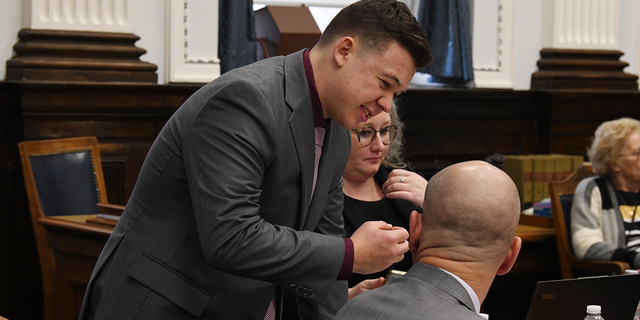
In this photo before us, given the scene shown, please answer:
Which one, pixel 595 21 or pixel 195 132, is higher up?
pixel 595 21

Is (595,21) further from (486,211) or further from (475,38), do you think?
(486,211)

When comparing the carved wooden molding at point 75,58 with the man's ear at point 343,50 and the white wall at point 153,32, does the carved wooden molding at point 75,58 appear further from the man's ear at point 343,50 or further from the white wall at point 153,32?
the man's ear at point 343,50

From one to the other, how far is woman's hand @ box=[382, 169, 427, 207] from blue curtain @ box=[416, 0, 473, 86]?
8.58 ft

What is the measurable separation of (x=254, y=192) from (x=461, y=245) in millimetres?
452

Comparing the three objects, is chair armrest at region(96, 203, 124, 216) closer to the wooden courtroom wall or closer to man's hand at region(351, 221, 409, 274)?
the wooden courtroom wall

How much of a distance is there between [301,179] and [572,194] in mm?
2899

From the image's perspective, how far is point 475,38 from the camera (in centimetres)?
539

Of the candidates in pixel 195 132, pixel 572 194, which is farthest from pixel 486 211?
pixel 572 194

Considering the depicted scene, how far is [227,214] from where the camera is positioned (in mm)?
1392

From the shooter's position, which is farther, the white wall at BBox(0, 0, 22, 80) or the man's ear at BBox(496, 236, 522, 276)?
the white wall at BBox(0, 0, 22, 80)

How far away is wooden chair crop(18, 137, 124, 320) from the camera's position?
3592 millimetres

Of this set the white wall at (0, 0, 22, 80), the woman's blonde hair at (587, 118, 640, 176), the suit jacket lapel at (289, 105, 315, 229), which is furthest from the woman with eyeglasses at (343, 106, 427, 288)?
the white wall at (0, 0, 22, 80)

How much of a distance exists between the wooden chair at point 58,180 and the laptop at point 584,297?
267 cm

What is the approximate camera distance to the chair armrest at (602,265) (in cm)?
350
